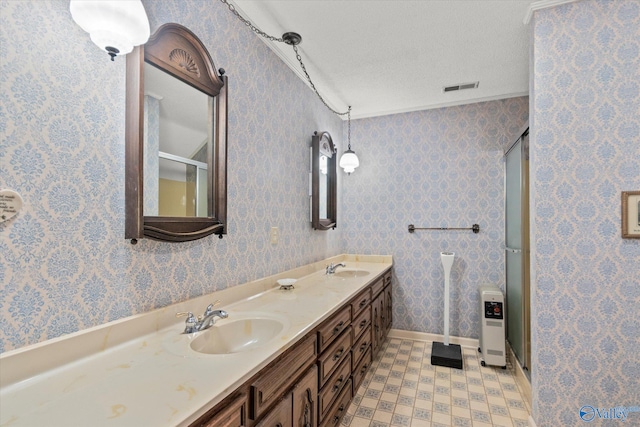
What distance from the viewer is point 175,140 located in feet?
4.56

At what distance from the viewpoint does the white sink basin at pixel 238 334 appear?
131 centimetres

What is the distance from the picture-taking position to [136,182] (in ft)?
3.81

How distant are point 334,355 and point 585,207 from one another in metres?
1.62

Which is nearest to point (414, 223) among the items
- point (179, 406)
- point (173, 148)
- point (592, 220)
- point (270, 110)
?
point (592, 220)

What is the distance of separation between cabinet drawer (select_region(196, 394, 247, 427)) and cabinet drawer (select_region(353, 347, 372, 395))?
1.31 metres

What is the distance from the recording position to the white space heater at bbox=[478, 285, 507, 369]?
8.74ft

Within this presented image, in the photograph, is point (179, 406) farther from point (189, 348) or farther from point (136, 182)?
point (136, 182)

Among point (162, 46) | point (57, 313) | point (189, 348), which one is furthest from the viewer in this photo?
point (162, 46)

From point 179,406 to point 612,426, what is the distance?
7.28 feet

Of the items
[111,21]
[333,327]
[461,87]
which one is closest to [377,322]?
[333,327]

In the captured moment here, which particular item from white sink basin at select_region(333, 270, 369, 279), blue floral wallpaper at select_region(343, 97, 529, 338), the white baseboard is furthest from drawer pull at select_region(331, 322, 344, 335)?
the white baseboard

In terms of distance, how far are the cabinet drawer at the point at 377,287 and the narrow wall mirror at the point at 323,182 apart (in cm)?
68

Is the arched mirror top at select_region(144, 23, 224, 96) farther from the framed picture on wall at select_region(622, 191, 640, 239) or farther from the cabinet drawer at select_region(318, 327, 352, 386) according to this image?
the framed picture on wall at select_region(622, 191, 640, 239)

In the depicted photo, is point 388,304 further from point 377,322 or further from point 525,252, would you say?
point 525,252
